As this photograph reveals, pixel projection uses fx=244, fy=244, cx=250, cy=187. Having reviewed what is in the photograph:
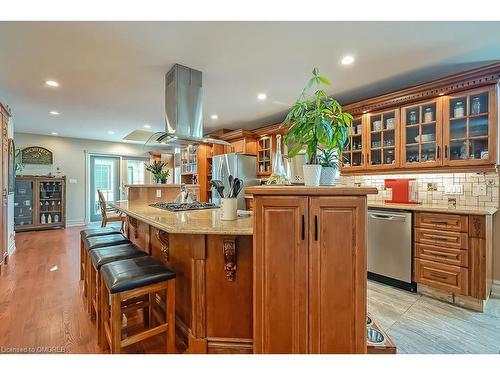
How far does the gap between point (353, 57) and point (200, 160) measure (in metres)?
4.08

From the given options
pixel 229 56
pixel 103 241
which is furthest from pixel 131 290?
pixel 229 56

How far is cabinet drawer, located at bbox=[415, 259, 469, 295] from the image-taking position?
239 centimetres

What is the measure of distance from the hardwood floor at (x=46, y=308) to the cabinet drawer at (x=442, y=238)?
2.70 metres

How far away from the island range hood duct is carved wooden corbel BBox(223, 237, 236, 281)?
5.24 ft

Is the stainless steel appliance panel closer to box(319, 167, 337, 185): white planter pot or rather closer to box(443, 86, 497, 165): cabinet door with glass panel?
box(443, 86, 497, 165): cabinet door with glass panel

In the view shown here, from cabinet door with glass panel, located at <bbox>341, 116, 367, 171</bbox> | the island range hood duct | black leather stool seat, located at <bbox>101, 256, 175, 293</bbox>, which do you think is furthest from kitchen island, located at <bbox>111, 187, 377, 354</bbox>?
cabinet door with glass panel, located at <bbox>341, 116, 367, 171</bbox>

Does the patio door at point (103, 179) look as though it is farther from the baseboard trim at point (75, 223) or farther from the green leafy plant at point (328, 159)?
the green leafy plant at point (328, 159)

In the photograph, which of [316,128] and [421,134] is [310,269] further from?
[421,134]

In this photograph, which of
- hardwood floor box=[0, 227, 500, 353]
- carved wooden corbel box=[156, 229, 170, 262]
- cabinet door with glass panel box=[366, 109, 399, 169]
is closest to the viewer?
hardwood floor box=[0, 227, 500, 353]

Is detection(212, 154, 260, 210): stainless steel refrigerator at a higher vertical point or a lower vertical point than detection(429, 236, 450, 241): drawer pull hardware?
higher

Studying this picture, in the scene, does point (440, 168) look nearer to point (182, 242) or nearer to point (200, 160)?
point (182, 242)

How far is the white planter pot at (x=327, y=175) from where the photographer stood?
1.44 m

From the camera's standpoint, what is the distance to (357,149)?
3.52 m

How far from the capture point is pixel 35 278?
9.92ft
